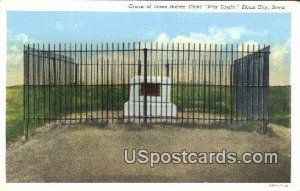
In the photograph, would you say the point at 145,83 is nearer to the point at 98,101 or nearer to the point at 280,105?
the point at 98,101

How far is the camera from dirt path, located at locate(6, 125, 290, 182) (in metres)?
2.81

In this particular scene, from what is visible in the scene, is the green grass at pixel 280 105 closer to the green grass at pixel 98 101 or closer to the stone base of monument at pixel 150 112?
the green grass at pixel 98 101

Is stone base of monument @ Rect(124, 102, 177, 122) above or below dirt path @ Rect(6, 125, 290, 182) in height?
above

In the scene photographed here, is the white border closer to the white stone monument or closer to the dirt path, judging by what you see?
the dirt path

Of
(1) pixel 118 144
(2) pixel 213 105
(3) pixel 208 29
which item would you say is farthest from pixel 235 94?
(1) pixel 118 144

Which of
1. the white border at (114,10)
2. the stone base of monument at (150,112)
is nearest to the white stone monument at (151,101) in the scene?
the stone base of monument at (150,112)

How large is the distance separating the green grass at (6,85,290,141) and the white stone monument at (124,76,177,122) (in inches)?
1.1

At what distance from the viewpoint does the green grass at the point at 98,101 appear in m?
2.83

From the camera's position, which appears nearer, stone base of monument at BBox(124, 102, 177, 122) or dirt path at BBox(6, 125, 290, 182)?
dirt path at BBox(6, 125, 290, 182)

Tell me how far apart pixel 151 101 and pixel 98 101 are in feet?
0.78

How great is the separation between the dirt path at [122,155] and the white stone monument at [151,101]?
0.09 m

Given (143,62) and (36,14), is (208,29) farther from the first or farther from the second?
(36,14)

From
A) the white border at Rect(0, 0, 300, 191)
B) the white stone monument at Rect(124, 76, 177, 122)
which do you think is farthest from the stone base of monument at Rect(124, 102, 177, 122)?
the white border at Rect(0, 0, 300, 191)

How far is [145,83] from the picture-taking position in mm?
2934
